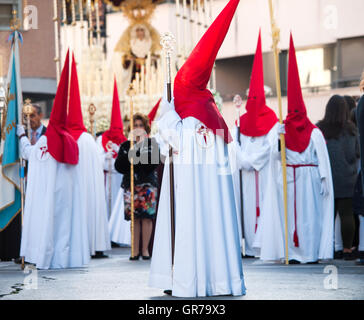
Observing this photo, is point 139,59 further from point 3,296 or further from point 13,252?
point 3,296

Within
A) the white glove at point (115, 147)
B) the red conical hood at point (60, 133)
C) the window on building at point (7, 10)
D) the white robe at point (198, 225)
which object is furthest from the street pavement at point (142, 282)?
the window on building at point (7, 10)

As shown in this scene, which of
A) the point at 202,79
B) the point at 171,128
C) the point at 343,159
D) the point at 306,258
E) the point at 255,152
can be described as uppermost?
the point at 202,79

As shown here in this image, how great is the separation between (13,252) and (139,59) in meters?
12.4

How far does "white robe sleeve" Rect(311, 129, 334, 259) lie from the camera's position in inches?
418

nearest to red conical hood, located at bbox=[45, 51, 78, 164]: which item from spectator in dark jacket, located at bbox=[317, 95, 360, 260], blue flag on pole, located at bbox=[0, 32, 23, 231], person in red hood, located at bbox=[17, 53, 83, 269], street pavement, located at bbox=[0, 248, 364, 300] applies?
person in red hood, located at bbox=[17, 53, 83, 269]

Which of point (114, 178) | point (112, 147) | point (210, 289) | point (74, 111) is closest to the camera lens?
point (210, 289)

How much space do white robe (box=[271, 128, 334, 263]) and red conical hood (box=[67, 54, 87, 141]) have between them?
9.23ft

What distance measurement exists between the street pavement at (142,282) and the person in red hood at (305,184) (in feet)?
1.14

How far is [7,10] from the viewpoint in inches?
868

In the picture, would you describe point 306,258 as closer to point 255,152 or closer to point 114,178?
point 255,152

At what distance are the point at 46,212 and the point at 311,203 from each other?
3.35 meters

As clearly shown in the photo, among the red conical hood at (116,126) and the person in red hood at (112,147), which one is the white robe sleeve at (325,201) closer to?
the person in red hood at (112,147)

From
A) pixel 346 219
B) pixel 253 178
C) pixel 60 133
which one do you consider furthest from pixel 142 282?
pixel 253 178

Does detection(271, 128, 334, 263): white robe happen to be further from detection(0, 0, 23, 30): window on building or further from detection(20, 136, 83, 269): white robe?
detection(0, 0, 23, 30): window on building
